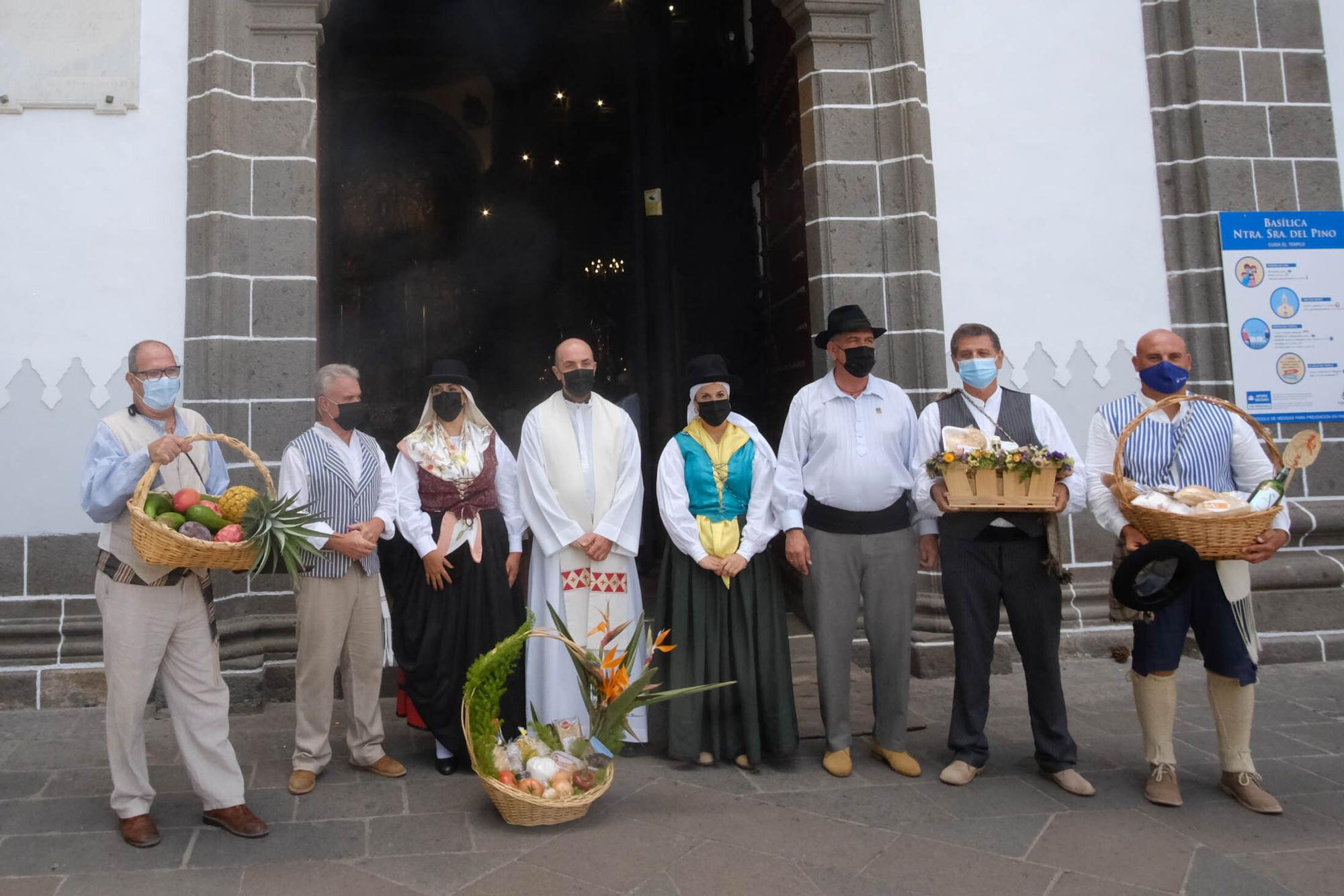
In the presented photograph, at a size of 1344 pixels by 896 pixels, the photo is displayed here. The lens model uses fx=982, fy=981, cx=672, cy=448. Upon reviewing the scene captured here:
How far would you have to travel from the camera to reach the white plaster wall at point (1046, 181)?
573 cm

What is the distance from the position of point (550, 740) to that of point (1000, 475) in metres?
1.93

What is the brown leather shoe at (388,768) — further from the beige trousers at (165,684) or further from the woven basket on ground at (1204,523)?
the woven basket on ground at (1204,523)

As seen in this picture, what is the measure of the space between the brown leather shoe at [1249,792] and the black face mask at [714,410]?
236 cm

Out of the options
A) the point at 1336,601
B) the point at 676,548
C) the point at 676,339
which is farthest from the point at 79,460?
the point at 1336,601

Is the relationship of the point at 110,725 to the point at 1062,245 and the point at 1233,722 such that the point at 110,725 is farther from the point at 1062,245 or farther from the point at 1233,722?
the point at 1062,245

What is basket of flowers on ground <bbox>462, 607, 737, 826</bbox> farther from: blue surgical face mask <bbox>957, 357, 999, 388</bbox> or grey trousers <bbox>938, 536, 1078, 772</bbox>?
blue surgical face mask <bbox>957, 357, 999, 388</bbox>

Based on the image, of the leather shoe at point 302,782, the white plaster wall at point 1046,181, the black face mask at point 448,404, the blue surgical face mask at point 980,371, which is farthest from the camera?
the white plaster wall at point 1046,181

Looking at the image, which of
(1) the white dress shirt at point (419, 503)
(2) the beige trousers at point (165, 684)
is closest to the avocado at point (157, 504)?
(2) the beige trousers at point (165, 684)

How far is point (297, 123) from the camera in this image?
532 cm

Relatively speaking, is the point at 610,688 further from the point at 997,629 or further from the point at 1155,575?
the point at 1155,575

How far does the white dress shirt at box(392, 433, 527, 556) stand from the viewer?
13.5 feet

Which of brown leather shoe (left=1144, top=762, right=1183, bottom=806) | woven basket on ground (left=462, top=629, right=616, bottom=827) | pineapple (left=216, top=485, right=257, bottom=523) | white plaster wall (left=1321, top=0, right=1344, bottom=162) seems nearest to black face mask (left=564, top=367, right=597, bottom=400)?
woven basket on ground (left=462, top=629, right=616, bottom=827)

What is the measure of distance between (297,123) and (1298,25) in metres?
5.98

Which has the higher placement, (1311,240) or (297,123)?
(297,123)
